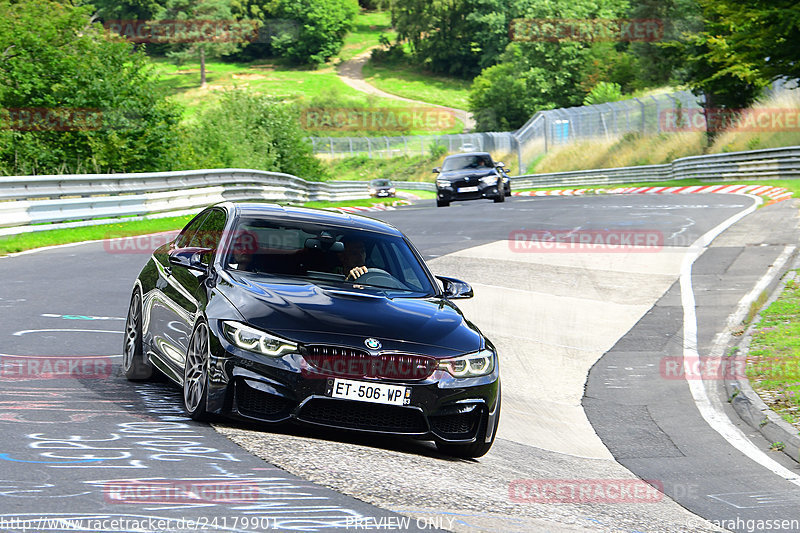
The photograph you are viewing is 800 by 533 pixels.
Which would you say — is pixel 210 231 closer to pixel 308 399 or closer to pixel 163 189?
pixel 308 399

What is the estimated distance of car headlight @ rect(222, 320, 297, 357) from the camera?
650 cm

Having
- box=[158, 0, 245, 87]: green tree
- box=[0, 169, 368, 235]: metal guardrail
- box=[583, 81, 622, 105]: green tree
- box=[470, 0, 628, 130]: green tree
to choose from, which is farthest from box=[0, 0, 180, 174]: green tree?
box=[158, 0, 245, 87]: green tree

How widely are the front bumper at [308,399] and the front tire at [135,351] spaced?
2007 millimetres

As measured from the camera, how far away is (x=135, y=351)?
337 inches

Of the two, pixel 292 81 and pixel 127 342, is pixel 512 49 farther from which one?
pixel 127 342

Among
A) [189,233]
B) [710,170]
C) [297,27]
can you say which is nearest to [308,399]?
[189,233]

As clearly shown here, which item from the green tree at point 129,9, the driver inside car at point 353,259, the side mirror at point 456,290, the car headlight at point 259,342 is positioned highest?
the green tree at point 129,9

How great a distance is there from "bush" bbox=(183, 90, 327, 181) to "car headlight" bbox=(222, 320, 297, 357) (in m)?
29.7

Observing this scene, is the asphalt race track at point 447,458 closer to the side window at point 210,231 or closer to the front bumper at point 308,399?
the front bumper at point 308,399

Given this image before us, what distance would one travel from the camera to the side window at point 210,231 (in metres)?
8.20

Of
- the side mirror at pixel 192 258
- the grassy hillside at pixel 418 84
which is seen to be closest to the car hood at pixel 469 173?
the side mirror at pixel 192 258

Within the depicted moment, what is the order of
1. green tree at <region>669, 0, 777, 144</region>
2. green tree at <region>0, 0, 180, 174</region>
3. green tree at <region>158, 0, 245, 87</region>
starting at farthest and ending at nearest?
green tree at <region>158, 0, 245, 87</region>, green tree at <region>669, 0, 777, 144</region>, green tree at <region>0, 0, 180, 174</region>

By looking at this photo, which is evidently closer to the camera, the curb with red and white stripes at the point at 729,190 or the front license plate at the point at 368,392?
the front license plate at the point at 368,392

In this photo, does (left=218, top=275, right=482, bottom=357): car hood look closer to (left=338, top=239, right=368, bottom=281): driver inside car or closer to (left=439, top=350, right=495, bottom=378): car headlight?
(left=439, top=350, right=495, bottom=378): car headlight
